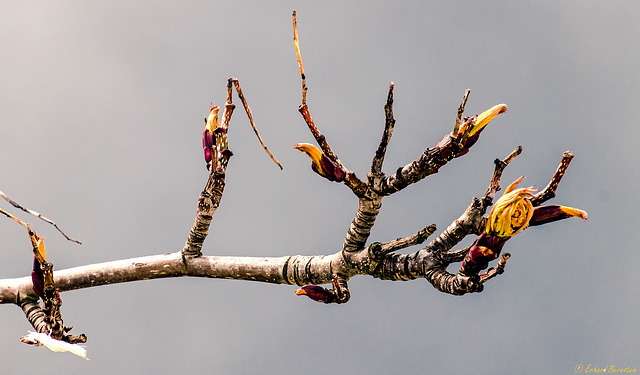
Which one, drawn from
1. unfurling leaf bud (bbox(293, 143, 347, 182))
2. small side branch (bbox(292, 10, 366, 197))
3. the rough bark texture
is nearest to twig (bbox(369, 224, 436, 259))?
the rough bark texture

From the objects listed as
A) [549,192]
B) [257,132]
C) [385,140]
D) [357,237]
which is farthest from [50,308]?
[549,192]

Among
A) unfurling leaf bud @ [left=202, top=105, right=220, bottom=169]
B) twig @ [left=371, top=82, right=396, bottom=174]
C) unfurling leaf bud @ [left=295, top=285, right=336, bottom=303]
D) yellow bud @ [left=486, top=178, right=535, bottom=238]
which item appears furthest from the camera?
unfurling leaf bud @ [left=202, top=105, right=220, bottom=169]

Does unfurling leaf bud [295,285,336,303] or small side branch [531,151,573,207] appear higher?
small side branch [531,151,573,207]

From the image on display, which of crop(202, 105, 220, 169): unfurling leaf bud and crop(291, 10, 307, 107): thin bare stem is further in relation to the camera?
crop(202, 105, 220, 169): unfurling leaf bud

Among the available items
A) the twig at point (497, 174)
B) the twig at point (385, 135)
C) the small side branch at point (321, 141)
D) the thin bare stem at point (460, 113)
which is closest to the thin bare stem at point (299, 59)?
the small side branch at point (321, 141)

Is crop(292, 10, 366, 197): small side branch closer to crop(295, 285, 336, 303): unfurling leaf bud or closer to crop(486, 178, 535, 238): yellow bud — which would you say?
crop(295, 285, 336, 303): unfurling leaf bud

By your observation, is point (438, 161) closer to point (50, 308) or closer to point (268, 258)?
point (268, 258)

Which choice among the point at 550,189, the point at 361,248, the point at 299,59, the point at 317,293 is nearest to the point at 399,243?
the point at 361,248

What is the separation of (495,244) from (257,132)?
1.22 meters

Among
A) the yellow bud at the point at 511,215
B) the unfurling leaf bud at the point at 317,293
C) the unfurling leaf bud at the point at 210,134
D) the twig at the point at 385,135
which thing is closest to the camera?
the yellow bud at the point at 511,215

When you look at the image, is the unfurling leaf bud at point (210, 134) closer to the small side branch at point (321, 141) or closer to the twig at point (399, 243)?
the small side branch at point (321, 141)

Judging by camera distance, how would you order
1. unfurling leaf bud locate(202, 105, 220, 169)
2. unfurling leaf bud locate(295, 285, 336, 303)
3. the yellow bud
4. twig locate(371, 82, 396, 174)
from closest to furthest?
1. the yellow bud
2. twig locate(371, 82, 396, 174)
3. unfurling leaf bud locate(295, 285, 336, 303)
4. unfurling leaf bud locate(202, 105, 220, 169)

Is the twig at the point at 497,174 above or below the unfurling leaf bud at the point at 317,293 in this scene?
above

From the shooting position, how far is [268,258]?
3.33 metres
